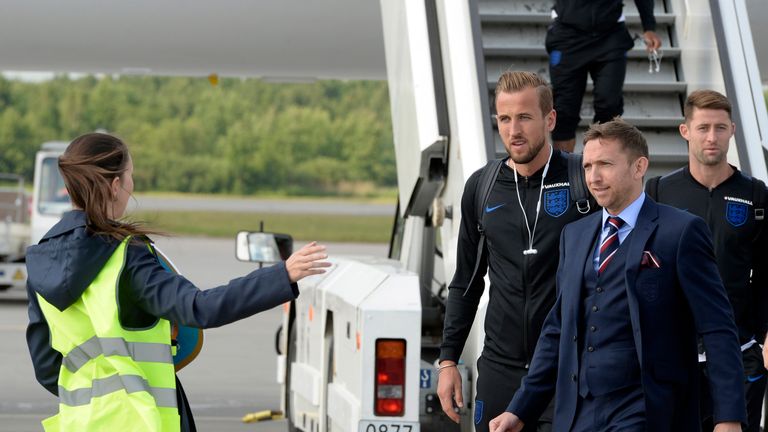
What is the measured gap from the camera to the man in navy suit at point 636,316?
3.18m

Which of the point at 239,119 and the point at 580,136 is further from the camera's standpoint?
the point at 239,119

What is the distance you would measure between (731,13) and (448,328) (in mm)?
2793

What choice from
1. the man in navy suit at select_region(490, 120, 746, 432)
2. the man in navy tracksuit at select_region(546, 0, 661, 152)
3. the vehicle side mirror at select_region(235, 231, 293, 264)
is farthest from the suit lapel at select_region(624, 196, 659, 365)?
the vehicle side mirror at select_region(235, 231, 293, 264)

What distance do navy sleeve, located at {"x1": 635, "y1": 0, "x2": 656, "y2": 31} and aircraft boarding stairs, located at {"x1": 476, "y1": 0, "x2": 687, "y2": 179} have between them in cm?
37

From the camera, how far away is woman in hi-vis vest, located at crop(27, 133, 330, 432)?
293 cm

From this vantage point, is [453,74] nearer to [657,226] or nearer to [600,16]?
[600,16]

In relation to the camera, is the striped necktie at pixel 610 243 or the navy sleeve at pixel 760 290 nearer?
the striped necktie at pixel 610 243

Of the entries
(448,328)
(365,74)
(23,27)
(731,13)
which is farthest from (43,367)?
(365,74)

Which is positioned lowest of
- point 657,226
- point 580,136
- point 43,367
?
point 43,367

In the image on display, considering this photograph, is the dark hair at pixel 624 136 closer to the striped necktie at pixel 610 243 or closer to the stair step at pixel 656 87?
the striped necktie at pixel 610 243

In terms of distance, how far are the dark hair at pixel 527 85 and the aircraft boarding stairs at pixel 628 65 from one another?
2.06 metres

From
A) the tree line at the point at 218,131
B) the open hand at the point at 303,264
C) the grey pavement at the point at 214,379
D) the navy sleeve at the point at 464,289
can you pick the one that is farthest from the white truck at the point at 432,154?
the tree line at the point at 218,131

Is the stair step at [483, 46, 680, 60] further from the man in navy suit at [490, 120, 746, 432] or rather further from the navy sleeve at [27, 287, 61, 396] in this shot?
the navy sleeve at [27, 287, 61, 396]

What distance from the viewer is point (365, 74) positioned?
17.1 meters
